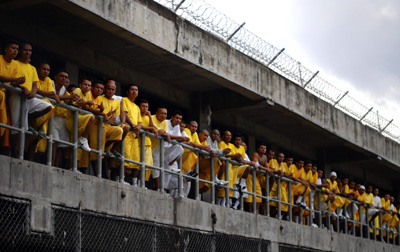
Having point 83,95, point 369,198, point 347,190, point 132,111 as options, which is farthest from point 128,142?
point 369,198

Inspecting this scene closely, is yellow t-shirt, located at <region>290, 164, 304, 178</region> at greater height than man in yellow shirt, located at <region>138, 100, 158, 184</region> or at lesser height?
greater

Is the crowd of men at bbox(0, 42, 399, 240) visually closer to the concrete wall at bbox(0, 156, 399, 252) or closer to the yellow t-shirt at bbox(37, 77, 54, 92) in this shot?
the yellow t-shirt at bbox(37, 77, 54, 92)

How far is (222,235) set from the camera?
46.0ft

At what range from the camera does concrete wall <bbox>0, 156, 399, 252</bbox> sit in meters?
10.0

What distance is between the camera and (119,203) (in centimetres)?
1157

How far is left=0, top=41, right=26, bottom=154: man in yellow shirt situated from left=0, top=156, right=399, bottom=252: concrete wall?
482 millimetres

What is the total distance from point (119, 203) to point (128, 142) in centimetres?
105

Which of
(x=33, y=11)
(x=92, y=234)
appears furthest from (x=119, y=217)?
(x=33, y=11)

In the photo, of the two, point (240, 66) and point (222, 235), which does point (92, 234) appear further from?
point (240, 66)

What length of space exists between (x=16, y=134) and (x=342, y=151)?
47.0 ft

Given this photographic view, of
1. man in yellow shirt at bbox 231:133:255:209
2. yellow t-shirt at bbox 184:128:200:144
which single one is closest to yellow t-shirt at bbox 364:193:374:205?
man in yellow shirt at bbox 231:133:255:209

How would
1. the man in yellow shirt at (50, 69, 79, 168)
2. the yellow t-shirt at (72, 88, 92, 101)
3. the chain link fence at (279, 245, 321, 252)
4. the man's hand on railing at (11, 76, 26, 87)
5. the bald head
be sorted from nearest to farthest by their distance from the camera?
the man's hand on railing at (11, 76, 26, 87) → the man in yellow shirt at (50, 69, 79, 168) → the yellow t-shirt at (72, 88, 92, 101) → the bald head → the chain link fence at (279, 245, 321, 252)

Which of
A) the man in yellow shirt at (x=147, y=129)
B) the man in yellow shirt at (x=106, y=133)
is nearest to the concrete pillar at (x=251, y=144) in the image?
the man in yellow shirt at (x=147, y=129)

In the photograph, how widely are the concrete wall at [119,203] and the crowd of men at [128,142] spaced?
34 centimetres
